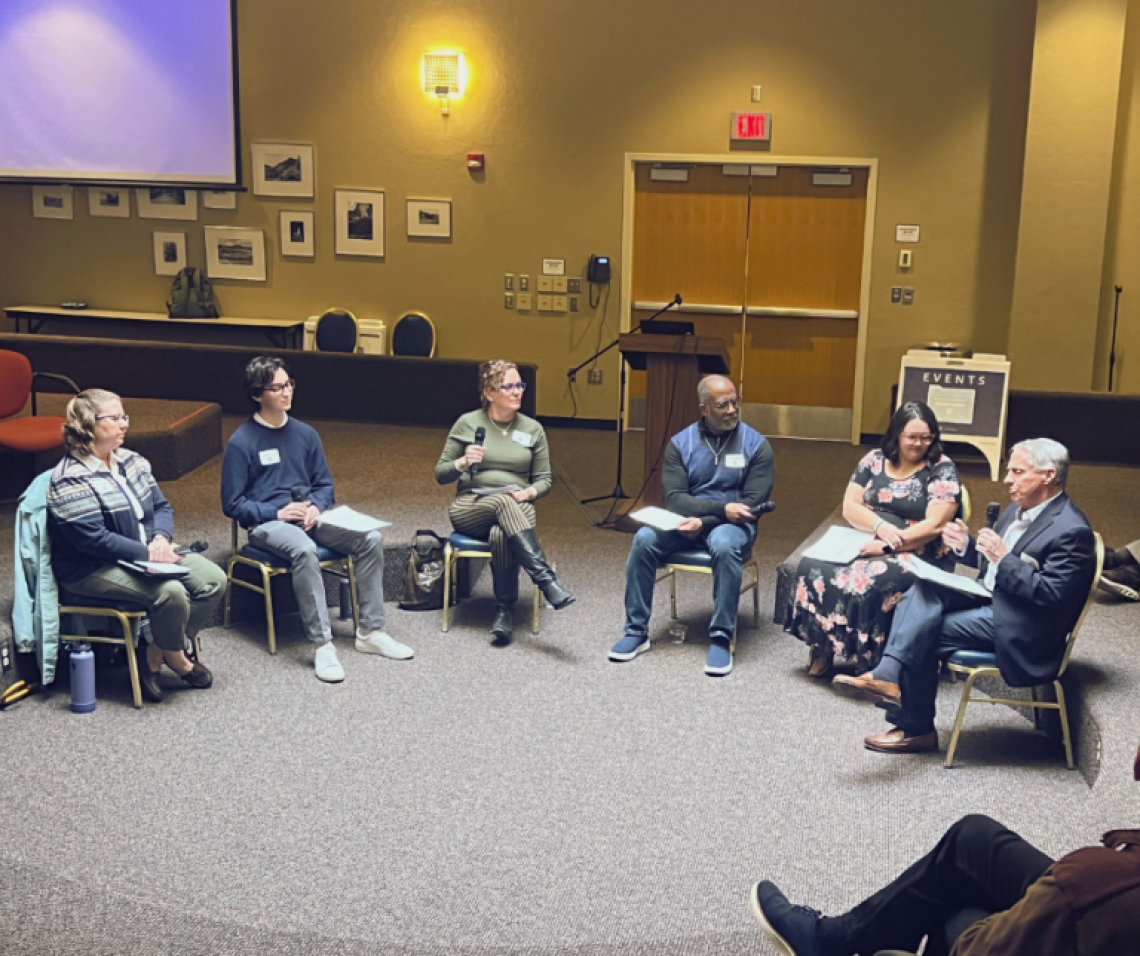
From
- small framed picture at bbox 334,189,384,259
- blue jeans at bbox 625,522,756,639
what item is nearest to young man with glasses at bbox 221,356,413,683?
blue jeans at bbox 625,522,756,639

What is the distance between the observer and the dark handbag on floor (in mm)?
5770

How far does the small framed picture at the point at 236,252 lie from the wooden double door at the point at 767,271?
300 cm

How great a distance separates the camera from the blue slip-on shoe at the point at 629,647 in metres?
5.16

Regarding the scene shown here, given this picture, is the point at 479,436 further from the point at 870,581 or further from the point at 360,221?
the point at 360,221

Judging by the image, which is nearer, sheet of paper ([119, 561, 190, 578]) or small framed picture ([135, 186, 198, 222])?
sheet of paper ([119, 561, 190, 578])

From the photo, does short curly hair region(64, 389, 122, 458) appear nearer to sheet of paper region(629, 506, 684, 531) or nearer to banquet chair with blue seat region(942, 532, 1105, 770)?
sheet of paper region(629, 506, 684, 531)

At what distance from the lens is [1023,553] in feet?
13.6

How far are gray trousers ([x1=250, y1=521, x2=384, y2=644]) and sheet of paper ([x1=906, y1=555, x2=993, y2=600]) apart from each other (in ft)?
7.15

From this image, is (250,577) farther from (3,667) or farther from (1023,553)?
(1023,553)

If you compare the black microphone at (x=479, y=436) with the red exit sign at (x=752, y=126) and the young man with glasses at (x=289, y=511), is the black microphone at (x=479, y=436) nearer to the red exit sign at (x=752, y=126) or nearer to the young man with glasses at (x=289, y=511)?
the young man with glasses at (x=289, y=511)

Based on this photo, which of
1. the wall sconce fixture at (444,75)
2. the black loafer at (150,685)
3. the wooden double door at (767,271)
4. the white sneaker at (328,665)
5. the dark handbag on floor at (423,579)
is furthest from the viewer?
the wall sconce fixture at (444,75)

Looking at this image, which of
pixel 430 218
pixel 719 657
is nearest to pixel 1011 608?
pixel 719 657

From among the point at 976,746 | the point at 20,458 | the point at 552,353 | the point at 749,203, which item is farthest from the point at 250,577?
the point at 749,203

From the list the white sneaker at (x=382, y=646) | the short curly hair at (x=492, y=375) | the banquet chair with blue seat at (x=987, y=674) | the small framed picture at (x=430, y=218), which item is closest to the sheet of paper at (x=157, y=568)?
the white sneaker at (x=382, y=646)
